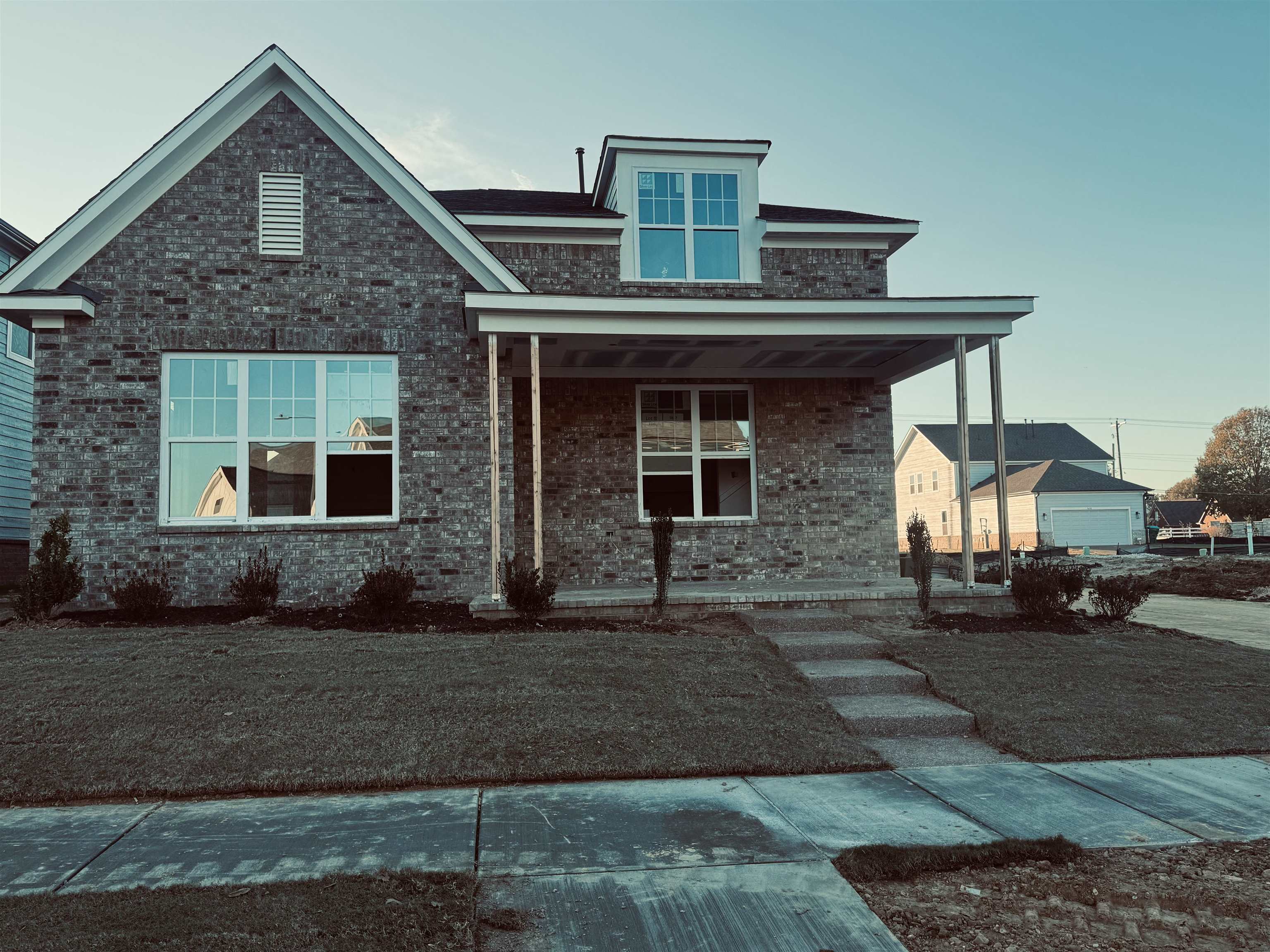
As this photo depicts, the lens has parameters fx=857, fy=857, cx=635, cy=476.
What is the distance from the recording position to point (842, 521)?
1343 centimetres

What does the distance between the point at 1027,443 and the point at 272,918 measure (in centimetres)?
4801

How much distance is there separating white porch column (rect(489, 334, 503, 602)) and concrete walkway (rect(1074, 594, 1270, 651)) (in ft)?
25.9

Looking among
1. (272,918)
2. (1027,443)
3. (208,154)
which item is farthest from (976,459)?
(272,918)

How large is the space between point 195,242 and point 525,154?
20.5 feet

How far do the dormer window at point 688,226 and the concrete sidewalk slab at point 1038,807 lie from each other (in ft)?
31.6

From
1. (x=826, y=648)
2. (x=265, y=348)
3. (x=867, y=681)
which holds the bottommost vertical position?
(x=867, y=681)

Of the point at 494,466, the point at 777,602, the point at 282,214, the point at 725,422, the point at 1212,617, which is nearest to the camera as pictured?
the point at 777,602

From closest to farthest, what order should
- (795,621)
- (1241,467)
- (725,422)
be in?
1. (795,621)
2. (725,422)
3. (1241,467)

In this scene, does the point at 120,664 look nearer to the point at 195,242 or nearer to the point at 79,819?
the point at 79,819

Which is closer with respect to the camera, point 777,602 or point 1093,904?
point 1093,904

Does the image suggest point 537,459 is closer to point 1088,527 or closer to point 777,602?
point 777,602

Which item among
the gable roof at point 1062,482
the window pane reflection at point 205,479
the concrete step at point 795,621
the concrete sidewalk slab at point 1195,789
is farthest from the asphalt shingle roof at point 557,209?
the gable roof at point 1062,482

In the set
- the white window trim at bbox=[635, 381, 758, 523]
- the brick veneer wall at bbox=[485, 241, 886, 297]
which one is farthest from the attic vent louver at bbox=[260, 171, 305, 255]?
the white window trim at bbox=[635, 381, 758, 523]

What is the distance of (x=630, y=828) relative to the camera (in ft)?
13.9
